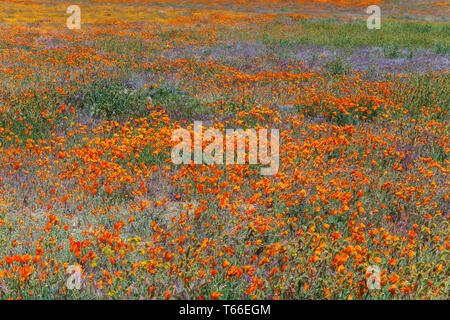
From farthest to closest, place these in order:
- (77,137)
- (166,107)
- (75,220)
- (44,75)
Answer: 1. (44,75)
2. (166,107)
3. (77,137)
4. (75,220)

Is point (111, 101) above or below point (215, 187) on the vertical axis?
above

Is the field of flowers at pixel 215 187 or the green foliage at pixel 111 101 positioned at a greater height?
the green foliage at pixel 111 101

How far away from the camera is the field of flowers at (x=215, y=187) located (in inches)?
123

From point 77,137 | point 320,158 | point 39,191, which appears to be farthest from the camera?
point 77,137

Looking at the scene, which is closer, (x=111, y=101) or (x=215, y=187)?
(x=215, y=187)

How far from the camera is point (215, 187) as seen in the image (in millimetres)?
5008

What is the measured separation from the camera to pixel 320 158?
18.4 feet

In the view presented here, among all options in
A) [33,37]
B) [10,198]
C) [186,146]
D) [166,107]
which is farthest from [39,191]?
[33,37]

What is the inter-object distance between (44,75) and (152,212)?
7.89 metres

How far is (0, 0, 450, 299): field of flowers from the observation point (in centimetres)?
313

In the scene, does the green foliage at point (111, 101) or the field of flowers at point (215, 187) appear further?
the green foliage at point (111, 101)

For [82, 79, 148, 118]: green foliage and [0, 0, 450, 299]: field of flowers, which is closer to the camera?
[0, 0, 450, 299]: field of flowers

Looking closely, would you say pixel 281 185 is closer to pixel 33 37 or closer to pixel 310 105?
pixel 310 105

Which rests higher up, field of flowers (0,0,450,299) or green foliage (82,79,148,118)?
green foliage (82,79,148,118)
